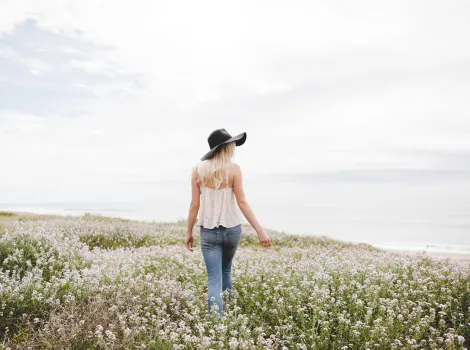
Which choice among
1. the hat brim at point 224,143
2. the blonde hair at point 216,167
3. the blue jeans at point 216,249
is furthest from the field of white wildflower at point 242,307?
the hat brim at point 224,143

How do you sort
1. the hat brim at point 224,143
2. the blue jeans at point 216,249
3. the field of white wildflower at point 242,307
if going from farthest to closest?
1. the blue jeans at point 216,249
2. the hat brim at point 224,143
3. the field of white wildflower at point 242,307

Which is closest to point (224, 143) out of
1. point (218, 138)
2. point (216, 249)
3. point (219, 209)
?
point (218, 138)

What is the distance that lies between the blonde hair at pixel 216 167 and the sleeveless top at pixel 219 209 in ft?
0.28

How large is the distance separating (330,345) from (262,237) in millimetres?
1635

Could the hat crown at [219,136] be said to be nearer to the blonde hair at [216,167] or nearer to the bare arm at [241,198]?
the blonde hair at [216,167]

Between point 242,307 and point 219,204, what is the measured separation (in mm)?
1815

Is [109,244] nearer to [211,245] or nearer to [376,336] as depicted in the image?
[211,245]

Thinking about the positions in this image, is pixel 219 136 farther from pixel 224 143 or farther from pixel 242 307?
pixel 242 307

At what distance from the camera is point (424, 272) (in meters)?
8.34

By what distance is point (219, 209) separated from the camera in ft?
20.8

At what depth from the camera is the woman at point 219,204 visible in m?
6.37

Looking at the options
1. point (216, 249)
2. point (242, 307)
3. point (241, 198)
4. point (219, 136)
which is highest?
point (219, 136)

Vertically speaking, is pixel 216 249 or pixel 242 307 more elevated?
pixel 216 249

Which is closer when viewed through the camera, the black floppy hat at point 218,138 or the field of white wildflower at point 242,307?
the field of white wildflower at point 242,307
